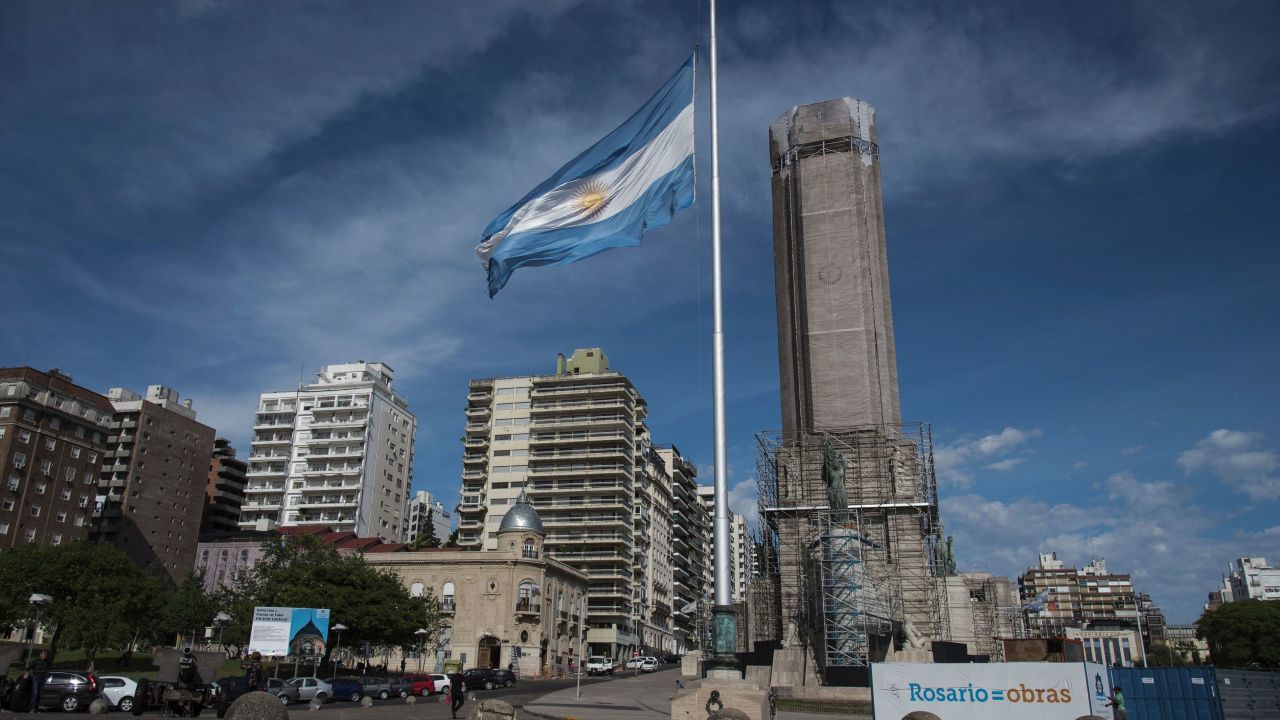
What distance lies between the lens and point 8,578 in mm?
59750

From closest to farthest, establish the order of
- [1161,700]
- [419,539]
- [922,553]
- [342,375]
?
[1161,700] → [922,553] → [419,539] → [342,375]

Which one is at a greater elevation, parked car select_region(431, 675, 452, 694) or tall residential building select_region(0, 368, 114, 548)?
tall residential building select_region(0, 368, 114, 548)

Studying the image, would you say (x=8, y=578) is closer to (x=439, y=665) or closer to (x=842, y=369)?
(x=439, y=665)

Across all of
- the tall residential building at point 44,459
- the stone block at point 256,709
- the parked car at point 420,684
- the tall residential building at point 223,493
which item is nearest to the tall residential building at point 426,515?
the tall residential building at point 223,493

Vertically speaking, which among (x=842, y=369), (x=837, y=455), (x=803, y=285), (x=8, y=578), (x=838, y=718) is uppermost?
(x=803, y=285)

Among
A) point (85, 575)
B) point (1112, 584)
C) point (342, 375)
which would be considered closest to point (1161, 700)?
point (85, 575)

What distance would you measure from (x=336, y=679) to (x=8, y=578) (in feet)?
111

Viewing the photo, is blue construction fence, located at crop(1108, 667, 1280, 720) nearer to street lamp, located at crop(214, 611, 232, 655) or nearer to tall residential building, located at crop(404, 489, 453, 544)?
street lamp, located at crop(214, 611, 232, 655)

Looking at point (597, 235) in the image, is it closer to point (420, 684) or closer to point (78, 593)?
point (420, 684)

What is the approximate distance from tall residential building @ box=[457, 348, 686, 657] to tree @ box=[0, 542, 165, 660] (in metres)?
40.1

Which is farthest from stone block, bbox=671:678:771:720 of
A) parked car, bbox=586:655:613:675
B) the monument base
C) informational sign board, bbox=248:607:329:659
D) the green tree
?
the green tree

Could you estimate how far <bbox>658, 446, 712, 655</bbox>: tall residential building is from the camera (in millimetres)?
125688

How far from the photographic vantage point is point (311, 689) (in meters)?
39.1

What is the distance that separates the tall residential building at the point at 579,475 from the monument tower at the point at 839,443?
4416 centimetres
